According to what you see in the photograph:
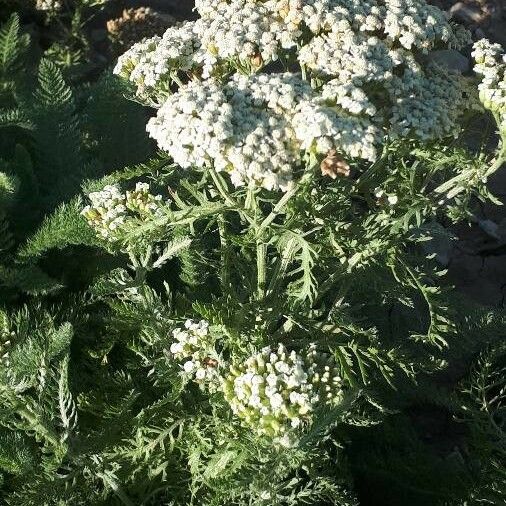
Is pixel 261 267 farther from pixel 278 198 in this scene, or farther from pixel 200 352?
pixel 200 352

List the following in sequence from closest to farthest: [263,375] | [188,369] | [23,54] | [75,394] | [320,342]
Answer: [263,375] → [188,369] → [320,342] → [75,394] → [23,54]

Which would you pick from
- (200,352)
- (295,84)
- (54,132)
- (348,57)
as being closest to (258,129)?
(295,84)

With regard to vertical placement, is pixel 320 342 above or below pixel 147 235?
below

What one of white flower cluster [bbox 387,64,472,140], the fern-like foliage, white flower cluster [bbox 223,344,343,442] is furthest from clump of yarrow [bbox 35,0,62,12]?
white flower cluster [bbox 223,344,343,442]

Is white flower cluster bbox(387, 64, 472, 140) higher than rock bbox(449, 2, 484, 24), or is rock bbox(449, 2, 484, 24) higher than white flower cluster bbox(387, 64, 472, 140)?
white flower cluster bbox(387, 64, 472, 140)

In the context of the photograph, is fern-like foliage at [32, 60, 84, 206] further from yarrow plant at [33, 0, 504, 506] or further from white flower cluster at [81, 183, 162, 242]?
white flower cluster at [81, 183, 162, 242]

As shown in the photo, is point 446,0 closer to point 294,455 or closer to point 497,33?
point 497,33

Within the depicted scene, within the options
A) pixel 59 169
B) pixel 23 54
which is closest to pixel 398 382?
pixel 59 169
